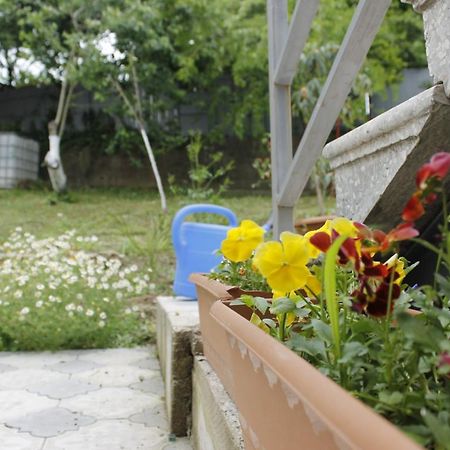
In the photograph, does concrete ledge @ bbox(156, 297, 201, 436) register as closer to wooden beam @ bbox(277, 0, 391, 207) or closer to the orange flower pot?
wooden beam @ bbox(277, 0, 391, 207)

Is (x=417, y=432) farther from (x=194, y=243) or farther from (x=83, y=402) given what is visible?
(x=194, y=243)

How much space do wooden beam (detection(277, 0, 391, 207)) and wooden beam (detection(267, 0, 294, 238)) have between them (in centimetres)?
7

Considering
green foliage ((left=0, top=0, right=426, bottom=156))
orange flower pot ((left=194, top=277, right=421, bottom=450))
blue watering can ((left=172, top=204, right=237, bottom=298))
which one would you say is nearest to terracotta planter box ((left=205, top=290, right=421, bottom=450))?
orange flower pot ((left=194, top=277, right=421, bottom=450))

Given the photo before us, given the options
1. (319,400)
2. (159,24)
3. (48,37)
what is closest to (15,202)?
(48,37)

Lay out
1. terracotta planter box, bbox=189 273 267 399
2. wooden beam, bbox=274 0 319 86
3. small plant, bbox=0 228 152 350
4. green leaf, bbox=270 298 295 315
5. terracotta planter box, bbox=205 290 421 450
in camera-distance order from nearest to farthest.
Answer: terracotta planter box, bbox=205 290 421 450, green leaf, bbox=270 298 295 315, terracotta planter box, bbox=189 273 267 399, wooden beam, bbox=274 0 319 86, small plant, bbox=0 228 152 350

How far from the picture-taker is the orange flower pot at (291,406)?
1.07 ft

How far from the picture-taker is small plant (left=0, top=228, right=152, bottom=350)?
255cm

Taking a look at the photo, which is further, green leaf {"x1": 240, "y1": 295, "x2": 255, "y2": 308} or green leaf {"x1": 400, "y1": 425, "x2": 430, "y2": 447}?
green leaf {"x1": 240, "y1": 295, "x2": 255, "y2": 308}

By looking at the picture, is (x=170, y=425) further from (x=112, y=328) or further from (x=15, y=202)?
(x=15, y=202)

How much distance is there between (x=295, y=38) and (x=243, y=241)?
67 centimetres

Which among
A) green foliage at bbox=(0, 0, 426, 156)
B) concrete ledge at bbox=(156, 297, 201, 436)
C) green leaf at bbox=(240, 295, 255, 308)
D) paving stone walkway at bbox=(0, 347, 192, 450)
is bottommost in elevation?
paving stone walkway at bbox=(0, 347, 192, 450)

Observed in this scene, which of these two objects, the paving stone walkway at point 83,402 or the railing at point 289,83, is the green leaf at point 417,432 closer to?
the railing at point 289,83

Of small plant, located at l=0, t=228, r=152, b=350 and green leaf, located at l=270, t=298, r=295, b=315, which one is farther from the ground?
green leaf, located at l=270, t=298, r=295, b=315

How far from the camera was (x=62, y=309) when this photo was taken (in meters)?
2.65
